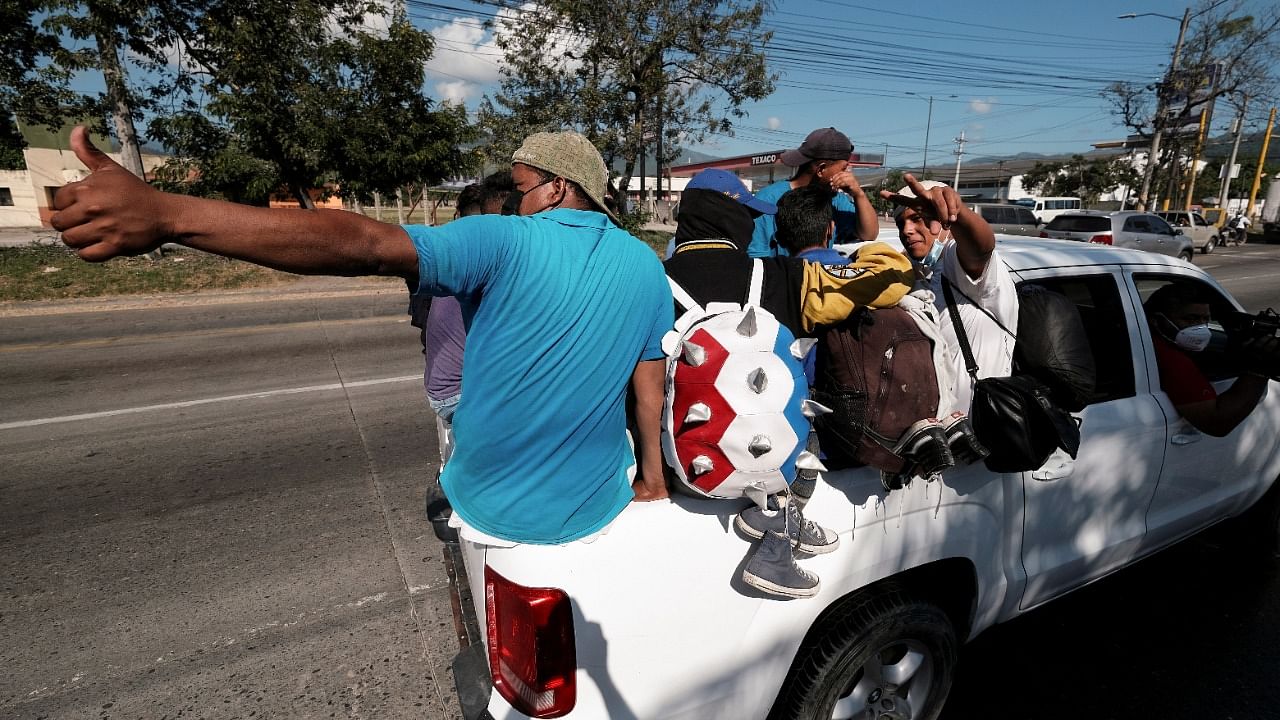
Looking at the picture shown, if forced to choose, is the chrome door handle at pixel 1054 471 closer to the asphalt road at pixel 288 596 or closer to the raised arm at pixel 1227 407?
the raised arm at pixel 1227 407

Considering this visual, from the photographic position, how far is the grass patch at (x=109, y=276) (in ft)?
36.6

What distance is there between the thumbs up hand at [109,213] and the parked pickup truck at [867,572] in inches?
40.3

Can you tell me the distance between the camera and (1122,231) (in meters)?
19.6

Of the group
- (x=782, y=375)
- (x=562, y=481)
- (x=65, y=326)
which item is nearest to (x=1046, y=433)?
(x=782, y=375)

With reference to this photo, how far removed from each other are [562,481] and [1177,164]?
43281 millimetres

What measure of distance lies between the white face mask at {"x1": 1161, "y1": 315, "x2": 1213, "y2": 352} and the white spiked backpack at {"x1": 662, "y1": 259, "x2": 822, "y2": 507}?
2.22 meters

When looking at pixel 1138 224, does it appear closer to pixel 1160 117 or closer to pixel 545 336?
pixel 1160 117

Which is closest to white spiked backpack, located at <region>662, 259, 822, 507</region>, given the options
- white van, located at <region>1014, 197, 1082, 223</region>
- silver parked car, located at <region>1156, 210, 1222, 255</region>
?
Result: silver parked car, located at <region>1156, 210, 1222, 255</region>

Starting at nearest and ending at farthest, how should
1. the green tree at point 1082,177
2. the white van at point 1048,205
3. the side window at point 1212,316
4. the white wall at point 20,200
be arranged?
1. the side window at point 1212,316
2. the white wall at point 20,200
3. the white van at point 1048,205
4. the green tree at point 1082,177

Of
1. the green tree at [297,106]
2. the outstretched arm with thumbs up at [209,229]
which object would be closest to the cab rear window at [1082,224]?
the green tree at [297,106]

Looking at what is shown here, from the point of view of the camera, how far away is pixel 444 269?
4.63 ft

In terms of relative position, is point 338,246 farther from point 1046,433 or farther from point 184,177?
point 184,177

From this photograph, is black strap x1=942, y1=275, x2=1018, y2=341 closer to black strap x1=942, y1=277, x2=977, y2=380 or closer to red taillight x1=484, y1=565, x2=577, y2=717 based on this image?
black strap x1=942, y1=277, x2=977, y2=380

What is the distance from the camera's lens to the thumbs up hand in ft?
3.47
